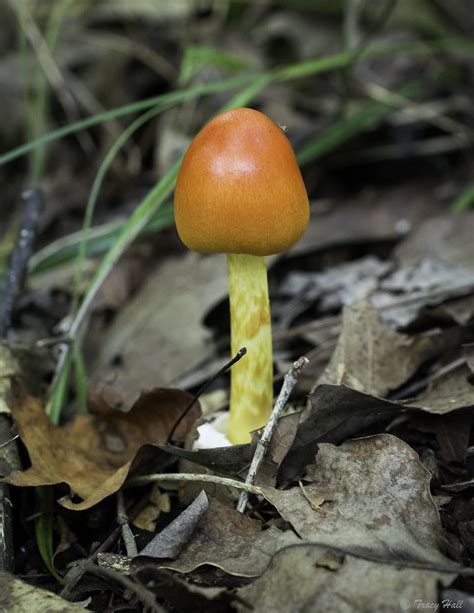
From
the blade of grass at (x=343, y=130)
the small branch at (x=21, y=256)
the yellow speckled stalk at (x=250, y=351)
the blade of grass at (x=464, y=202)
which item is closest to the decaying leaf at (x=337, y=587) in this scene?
the yellow speckled stalk at (x=250, y=351)

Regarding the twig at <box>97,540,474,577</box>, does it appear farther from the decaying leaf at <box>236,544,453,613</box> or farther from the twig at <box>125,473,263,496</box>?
the twig at <box>125,473,263,496</box>

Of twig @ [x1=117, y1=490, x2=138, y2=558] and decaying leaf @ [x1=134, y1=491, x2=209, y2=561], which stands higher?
decaying leaf @ [x1=134, y1=491, x2=209, y2=561]

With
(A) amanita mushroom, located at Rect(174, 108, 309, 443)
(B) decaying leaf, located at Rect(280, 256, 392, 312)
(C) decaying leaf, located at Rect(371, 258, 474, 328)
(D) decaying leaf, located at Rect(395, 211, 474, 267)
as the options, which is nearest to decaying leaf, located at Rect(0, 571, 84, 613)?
(A) amanita mushroom, located at Rect(174, 108, 309, 443)

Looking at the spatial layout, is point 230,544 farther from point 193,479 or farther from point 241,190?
point 241,190

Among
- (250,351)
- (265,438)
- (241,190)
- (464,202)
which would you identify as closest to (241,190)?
(241,190)

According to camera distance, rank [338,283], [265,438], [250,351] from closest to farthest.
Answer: [265,438]
[250,351]
[338,283]

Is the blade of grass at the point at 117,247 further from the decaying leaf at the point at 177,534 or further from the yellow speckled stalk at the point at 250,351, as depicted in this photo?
the decaying leaf at the point at 177,534
